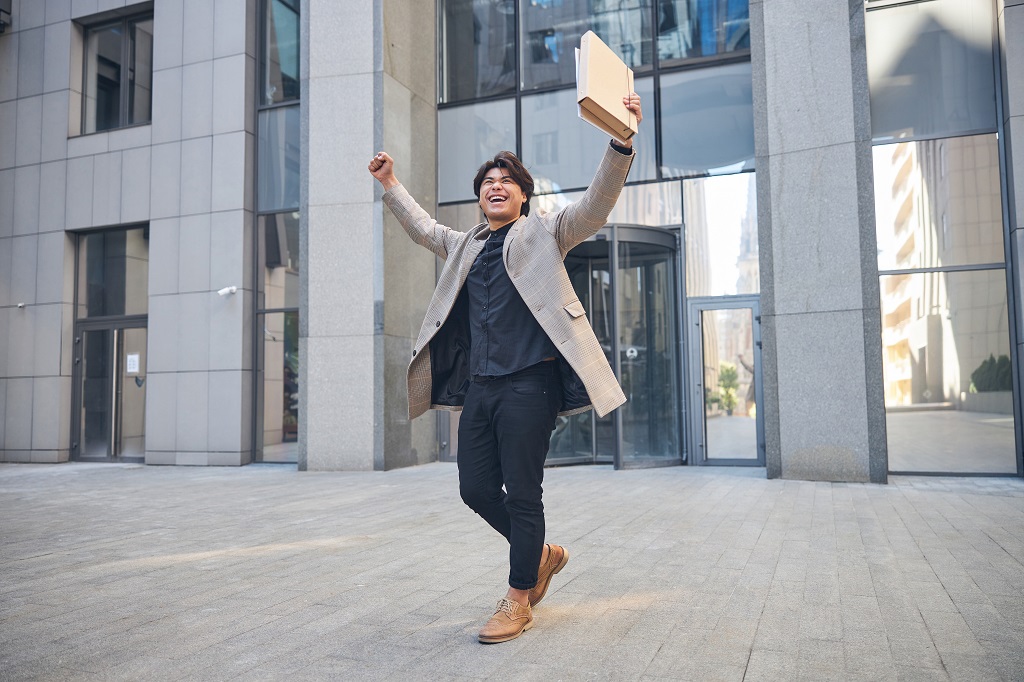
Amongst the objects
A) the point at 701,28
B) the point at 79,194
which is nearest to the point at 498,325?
A: the point at 701,28

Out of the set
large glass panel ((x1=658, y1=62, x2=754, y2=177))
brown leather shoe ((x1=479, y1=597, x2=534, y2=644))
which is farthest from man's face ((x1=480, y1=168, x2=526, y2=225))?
large glass panel ((x1=658, y1=62, x2=754, y2=177))

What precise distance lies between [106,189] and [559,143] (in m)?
7.85

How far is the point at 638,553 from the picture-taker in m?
5.07

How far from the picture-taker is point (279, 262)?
487 inches

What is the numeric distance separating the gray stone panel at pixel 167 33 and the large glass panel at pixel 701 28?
25.7 ft

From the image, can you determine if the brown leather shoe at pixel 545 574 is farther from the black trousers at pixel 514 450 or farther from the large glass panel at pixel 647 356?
the large glass panel at pixel 647 356

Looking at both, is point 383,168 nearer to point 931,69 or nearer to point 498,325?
point 498,325

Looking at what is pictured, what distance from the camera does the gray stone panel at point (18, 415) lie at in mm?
13613

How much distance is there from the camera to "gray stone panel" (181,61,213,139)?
1270cm

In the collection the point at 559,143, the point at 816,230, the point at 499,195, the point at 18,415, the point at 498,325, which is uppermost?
the point at 559,143

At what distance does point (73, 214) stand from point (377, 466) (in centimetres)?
763

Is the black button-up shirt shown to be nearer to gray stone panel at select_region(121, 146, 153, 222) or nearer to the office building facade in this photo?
the office building facade

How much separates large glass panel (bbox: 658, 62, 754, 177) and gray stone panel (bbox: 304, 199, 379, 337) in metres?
4.41

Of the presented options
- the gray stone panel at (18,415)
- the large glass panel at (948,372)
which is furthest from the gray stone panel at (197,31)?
the large glass panel at (948,372)
